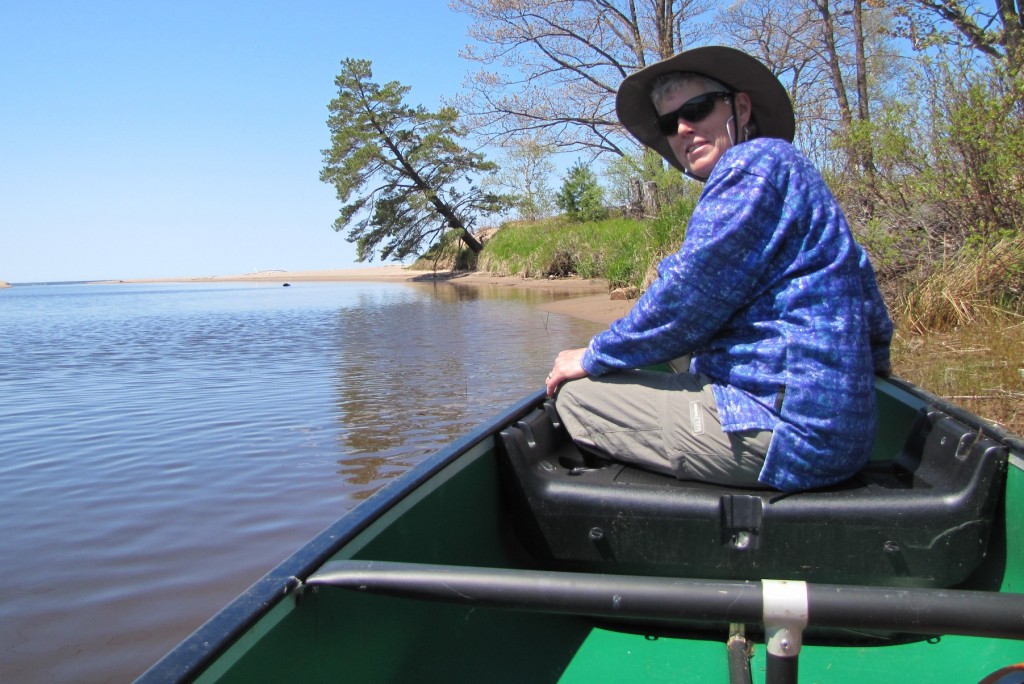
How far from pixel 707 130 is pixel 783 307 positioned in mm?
667

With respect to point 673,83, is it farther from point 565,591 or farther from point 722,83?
point 565,591

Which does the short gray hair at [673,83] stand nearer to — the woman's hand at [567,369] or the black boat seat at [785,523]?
the woman's hand at [567,369]

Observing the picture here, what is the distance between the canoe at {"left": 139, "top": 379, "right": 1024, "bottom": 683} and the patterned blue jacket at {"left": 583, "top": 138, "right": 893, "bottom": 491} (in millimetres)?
194

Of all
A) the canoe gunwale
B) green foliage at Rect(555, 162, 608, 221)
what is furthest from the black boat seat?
green foliage at Rect(555, 162, 608, 221)

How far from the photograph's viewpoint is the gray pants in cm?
222

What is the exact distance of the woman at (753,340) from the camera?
6.82 ft

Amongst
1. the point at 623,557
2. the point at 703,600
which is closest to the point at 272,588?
the point at 703,600

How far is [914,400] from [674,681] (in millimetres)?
1569

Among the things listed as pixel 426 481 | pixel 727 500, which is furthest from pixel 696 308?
pixel 426 481

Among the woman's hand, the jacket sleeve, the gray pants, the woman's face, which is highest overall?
the woman's face

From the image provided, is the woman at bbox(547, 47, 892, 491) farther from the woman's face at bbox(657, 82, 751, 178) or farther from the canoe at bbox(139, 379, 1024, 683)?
the canoe at bbox(139, 379, 1024, 683)

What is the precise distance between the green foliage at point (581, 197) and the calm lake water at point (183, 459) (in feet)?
49.8

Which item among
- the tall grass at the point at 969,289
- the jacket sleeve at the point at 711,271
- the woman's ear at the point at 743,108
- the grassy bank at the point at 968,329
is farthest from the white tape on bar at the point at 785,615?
the tall grass at the point at 969,289

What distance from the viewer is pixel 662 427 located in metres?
2.34
